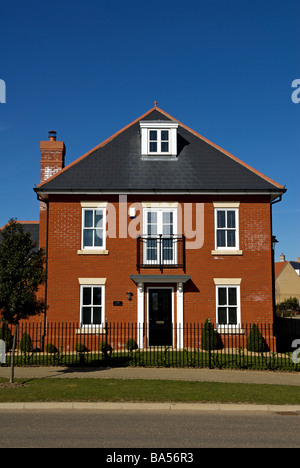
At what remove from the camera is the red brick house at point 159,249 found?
18516 millimetres

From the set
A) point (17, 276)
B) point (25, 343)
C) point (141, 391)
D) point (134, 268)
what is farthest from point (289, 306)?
point (17, 276)

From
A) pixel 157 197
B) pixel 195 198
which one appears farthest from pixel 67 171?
→ pixel 195 198

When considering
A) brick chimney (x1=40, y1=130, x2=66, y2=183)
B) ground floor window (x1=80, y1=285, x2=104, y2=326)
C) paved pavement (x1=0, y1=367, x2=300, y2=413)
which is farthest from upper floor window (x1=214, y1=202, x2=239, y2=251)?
brick chimney (x1=40, y1=130, x2=66, y2=183)

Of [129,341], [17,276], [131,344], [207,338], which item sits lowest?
[131,344]

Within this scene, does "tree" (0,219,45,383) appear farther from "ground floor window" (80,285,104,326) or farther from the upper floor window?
the upper floor window

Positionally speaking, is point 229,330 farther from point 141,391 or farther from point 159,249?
point 141,391

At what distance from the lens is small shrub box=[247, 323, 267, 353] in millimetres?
17672

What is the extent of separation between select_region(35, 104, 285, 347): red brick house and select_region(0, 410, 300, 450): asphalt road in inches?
348

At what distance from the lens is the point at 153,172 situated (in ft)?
64.4

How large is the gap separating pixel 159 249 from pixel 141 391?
8.38 m

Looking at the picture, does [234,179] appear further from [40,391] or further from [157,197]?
[40,391]

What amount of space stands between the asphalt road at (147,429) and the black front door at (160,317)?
8.93 m
